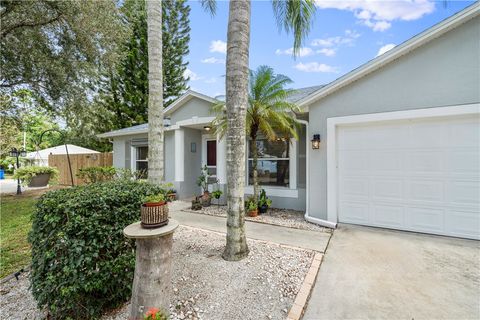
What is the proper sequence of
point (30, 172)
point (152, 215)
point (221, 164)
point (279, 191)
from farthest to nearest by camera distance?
point (30, 172) → point (221, 164) → point (279, 191) → point (152, 215)

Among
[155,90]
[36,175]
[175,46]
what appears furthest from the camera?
[175,46]

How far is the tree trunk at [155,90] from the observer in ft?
14.5

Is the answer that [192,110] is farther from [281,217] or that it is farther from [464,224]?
[464,224]

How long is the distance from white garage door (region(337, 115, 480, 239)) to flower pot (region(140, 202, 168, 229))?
15.0 feet

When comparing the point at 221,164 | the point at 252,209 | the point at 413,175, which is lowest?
the point at 252,209

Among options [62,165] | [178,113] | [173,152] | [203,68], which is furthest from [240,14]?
[62,165]

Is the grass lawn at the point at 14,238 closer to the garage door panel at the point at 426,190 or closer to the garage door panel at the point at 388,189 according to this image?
the garage door panel at the point at 388,189

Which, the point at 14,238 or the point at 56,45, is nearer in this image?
the point at 14,238

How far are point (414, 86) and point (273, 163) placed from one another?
13.6ft

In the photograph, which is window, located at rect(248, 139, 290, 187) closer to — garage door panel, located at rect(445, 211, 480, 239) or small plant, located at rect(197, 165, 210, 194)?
small plant, located at rect(197, 165, 210, 194)

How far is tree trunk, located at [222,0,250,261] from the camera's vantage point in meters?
3.32

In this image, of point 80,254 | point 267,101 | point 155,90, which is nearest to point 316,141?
point 267,101

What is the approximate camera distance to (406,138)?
187 inches

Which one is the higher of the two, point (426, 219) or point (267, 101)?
point (267, 101)
